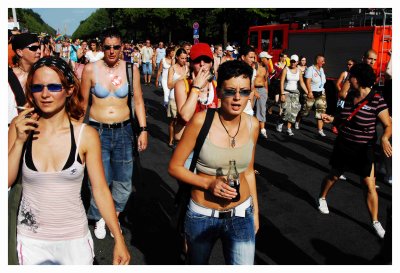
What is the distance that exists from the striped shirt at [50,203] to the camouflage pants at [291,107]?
7.67 metres

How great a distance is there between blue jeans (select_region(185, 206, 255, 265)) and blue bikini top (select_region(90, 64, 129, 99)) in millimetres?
1996

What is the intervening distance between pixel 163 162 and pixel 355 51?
32.4 ft

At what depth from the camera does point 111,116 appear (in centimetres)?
437

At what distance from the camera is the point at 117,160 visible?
176 inches

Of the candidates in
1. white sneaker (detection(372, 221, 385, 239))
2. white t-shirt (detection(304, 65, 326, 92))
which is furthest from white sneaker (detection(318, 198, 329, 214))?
white t-shirt (detection(304, 65, 326, 92))

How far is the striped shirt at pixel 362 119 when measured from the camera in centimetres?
470

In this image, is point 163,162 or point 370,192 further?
point 163,162

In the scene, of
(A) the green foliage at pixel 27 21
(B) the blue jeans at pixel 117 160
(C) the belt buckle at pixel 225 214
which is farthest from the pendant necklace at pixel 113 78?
(A) the green foliage at pixel 27 21

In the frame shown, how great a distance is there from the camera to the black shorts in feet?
15.6

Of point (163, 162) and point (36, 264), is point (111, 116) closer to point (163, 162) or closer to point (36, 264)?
point (36, 264)

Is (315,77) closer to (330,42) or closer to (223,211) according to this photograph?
(330,42)

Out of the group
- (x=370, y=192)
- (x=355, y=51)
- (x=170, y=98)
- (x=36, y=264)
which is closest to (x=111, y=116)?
(x=36, y=264)

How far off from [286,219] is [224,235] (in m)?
2.44
